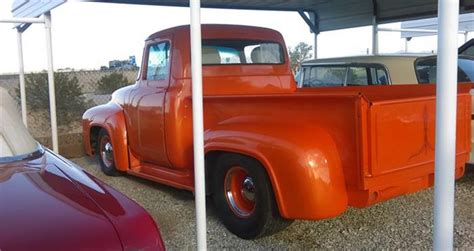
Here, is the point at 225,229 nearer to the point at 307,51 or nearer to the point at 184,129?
the point at 184,129

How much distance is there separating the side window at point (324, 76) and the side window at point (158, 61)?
141 inches

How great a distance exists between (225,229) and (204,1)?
5995mm

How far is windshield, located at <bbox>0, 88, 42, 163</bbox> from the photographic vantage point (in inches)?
96.4

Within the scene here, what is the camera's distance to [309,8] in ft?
36.5

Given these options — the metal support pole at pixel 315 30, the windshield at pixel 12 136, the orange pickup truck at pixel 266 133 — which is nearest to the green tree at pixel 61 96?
the orange pickup truck at pixel 266 133

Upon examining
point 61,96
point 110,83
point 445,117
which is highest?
point 110,83

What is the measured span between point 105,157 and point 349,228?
3.68 metres

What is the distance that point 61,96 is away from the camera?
35.4 feet

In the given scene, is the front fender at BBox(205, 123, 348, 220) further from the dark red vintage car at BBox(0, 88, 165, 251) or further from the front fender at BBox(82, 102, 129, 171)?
the front fender at BBox(82, 102, 129, 171)

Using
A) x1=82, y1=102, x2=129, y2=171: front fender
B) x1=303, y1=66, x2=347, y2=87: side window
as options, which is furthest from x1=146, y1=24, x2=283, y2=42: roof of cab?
x1=303, y1=66, x2=347, y2=87: side window

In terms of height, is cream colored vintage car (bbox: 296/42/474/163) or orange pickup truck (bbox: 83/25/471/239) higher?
cream colored vintage car (bbox: 296/42/474/163)

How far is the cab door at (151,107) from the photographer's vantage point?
199 inches

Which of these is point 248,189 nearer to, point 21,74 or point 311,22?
point 21,74

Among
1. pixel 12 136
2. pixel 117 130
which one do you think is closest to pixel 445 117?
pixel 12 136
